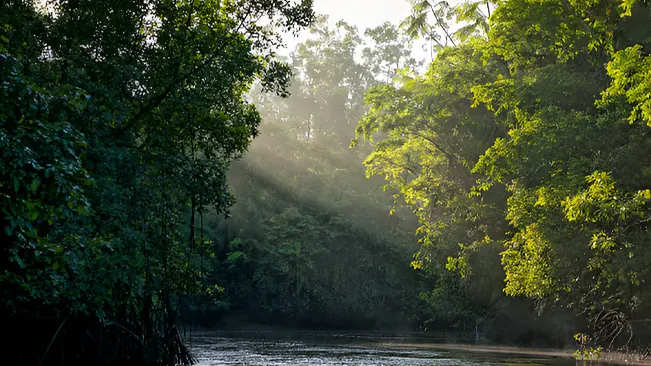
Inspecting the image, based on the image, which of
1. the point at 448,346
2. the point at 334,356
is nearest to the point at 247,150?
the point at 334,356

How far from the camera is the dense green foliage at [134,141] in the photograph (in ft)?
42.7

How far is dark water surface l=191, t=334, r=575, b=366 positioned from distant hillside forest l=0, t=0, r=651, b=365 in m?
2.51

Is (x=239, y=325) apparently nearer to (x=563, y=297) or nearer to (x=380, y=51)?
(x=563, y=297)

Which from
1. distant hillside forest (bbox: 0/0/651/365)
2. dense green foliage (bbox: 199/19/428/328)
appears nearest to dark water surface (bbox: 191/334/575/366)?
distant hillside forest (bbox: 0/0/651/365)

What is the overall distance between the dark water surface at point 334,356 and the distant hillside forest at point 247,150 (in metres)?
2.51

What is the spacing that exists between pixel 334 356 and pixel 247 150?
1137 cm

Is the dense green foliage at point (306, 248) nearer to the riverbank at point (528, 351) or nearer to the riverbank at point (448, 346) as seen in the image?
the riverbank at point (448, 346)

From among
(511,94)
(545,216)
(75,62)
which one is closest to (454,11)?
(511,94)

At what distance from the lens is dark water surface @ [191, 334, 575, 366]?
22734 mm

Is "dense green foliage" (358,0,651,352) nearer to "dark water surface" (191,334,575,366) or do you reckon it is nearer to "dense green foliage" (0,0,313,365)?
"dark water surface" (191,334,575,366)

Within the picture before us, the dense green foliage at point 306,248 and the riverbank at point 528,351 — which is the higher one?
the dense green foliage at point 306,248

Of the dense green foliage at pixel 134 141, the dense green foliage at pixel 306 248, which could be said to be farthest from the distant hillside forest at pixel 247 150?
the dense green foliage at pixel 306 248

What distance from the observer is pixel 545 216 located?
69.0ft

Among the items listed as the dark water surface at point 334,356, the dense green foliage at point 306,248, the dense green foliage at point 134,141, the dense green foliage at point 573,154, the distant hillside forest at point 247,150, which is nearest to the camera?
the distant hillside forest at point 247,150
